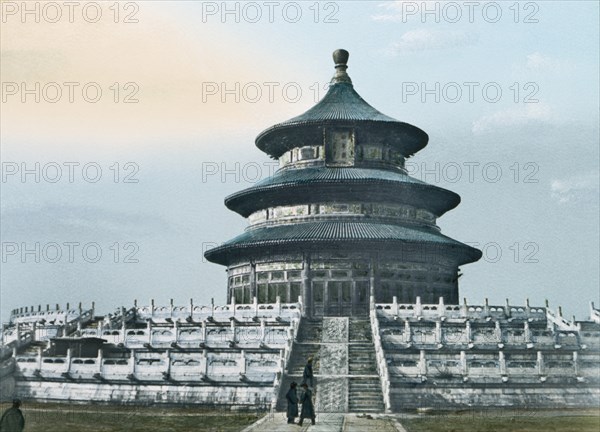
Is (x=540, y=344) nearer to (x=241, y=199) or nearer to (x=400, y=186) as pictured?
(x=400, y=186)

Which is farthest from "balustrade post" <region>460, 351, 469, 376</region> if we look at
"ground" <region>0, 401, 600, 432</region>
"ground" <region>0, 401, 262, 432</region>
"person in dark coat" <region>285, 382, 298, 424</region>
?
"person in dark coat" <region>285, 382, 298, 424</region>

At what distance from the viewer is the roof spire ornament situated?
66.4 m

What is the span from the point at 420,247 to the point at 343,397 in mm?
24063

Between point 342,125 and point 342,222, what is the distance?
26.8 feet

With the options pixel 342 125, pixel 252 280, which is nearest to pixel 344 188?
pixel 342 125

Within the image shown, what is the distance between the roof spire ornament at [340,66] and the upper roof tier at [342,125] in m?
1.93

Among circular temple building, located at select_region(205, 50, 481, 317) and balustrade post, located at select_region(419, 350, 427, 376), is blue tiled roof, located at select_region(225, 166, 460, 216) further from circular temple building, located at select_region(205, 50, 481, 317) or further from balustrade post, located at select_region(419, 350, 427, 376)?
balustrade post, located at select_region(419, 350, 427, 376)

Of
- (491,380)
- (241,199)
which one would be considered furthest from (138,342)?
(241,199)

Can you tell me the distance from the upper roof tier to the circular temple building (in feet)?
0.26

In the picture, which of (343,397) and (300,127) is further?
(300,127)

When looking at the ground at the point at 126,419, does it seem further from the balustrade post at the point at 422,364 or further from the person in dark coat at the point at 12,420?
the balustrade post at the point at 422,364

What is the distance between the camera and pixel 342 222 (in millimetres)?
55438

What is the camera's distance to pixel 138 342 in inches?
1554

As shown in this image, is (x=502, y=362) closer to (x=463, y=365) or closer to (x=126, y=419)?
(x=463, y=365)
